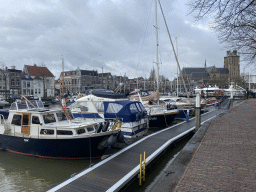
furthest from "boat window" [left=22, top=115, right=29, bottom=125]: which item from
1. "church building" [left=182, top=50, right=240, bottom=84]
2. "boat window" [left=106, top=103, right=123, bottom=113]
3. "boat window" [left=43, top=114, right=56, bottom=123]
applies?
"church building" [left=182, top=50, right=240, bottom=84]

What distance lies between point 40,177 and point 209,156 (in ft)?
24.5

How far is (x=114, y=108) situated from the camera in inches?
588

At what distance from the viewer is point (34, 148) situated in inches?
445

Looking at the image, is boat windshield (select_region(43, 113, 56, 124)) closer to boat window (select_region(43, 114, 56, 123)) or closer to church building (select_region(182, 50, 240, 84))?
boat window (select_region(43, 114, 56, 123))

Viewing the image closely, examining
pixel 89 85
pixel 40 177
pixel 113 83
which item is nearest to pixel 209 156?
pixel 40 177

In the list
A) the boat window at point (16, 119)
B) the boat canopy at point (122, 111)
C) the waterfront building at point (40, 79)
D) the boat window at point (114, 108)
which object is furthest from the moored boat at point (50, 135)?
the waterfront building at point (40, 79)

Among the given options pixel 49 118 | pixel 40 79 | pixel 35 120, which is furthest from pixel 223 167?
pixel 40 79

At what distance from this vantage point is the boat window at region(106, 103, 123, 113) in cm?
1485

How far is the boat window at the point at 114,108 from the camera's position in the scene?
1485 cm

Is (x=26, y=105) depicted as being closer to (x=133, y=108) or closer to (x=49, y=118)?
(x=49, y=118)

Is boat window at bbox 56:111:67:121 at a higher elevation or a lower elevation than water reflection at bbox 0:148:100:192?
higher

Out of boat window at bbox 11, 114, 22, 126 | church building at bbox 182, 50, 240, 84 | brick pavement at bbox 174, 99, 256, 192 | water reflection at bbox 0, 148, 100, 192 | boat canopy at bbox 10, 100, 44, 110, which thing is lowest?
water reflection at bbox 0, 148, 100, 192

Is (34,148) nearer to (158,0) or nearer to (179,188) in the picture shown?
(179,188)

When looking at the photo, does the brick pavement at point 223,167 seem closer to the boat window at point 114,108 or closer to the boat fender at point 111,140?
the boat fender at point 111,140
